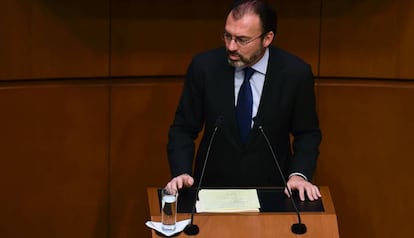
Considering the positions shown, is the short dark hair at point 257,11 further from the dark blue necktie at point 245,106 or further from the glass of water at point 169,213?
the glass of water at point 169,213

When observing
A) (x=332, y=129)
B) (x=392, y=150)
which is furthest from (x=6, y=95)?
(x=392, y=150)

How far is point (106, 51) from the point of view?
154 inches

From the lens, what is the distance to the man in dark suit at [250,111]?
314cm

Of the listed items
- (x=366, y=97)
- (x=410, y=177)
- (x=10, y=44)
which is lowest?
(x=410, y=177)

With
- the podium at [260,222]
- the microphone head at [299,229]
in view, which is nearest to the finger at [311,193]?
the podium at [260,222]

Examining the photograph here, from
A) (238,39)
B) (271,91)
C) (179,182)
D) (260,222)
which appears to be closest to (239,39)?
(238,39)

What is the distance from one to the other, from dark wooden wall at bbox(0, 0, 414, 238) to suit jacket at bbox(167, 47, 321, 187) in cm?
A: 73

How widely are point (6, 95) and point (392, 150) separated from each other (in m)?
1.79

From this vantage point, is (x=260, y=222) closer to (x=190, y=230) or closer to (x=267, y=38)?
(x=190, y=230)

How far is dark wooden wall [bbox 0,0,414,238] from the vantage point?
380 centimetres

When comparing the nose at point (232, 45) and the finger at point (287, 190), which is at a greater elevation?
the nose at point (232, 45)

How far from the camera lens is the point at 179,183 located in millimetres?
2863

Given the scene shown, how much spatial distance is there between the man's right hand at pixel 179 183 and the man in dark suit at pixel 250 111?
205 mm

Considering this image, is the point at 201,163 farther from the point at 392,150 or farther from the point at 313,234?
the point at 392,150
